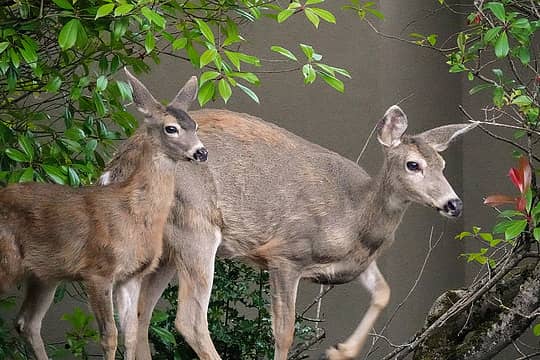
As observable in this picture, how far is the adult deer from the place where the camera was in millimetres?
6789

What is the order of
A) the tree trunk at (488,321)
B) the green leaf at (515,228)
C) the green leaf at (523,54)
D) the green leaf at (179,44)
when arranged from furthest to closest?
1. the tree trunk at (488,321)
2. the green leaf at (523,54)
3. the green leaf at (179,44)
4. the green leaf at (515,228)

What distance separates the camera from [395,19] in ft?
30.1

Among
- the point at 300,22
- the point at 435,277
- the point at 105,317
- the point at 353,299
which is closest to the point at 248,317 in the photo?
the point at 353,299

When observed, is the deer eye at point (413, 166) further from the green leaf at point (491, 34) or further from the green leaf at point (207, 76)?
the green leaf at point (207, 76)

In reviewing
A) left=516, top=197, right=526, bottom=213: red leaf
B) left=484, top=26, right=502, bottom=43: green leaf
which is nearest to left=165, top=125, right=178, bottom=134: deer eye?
left=484, top=26, right=502, bottom=43: green leaf

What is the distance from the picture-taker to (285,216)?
696 cm

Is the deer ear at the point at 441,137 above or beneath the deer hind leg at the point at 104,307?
above

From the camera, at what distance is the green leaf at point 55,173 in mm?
6652

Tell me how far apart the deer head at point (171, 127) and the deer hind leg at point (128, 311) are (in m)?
0.83

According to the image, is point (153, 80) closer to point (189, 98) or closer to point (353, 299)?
point (353, 299)

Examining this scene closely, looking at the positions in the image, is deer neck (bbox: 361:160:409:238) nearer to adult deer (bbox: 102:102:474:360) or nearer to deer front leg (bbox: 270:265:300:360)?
adult deer (bbox: 102:102:474:360)

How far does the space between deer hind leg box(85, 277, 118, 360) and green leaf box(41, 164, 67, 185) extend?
662mm

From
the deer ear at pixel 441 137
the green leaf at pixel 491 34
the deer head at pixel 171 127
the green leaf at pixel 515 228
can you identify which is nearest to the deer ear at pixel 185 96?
the deer head at pixel 171 127

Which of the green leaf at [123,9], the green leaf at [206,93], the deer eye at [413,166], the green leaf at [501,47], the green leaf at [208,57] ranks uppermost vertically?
the green leaf at [501,47]
